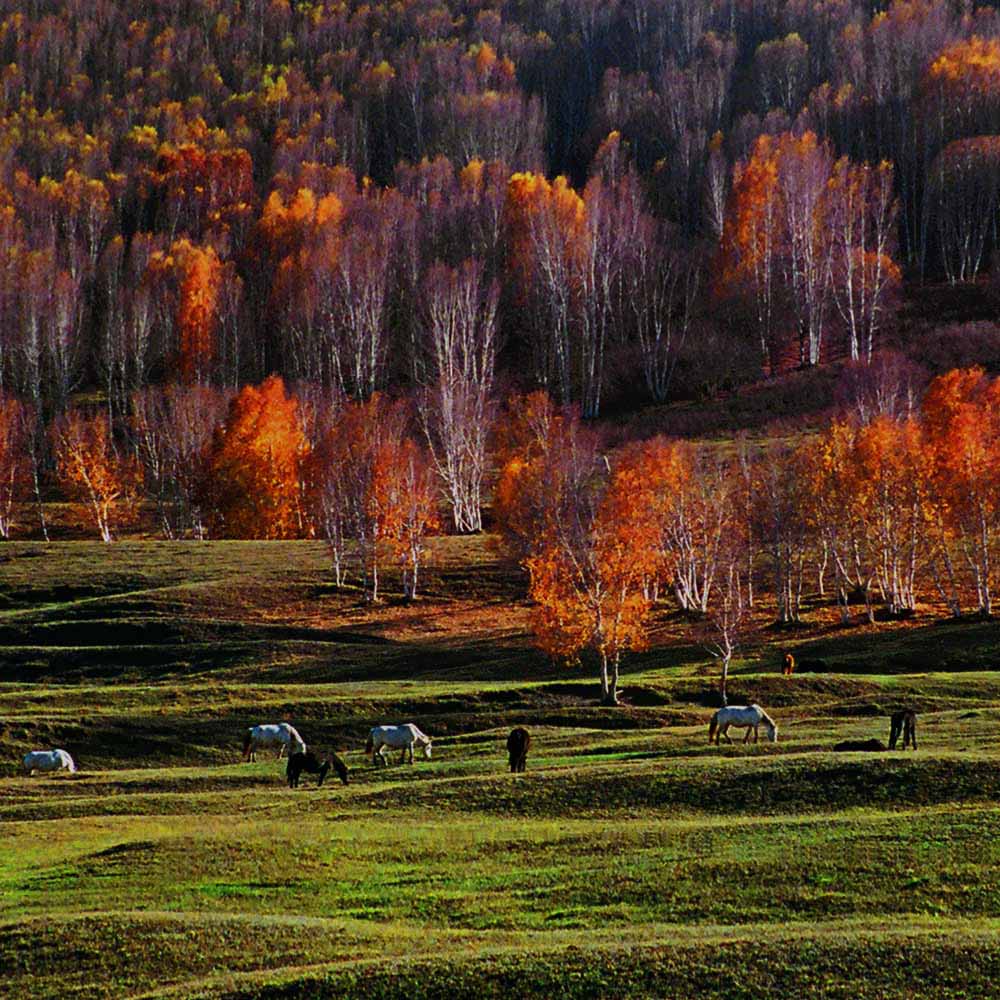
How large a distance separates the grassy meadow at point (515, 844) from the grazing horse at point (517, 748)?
69 centimetres

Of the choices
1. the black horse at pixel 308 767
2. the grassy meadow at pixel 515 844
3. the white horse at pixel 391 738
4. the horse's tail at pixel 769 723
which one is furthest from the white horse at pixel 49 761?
the horse's tail at pixel 769 723

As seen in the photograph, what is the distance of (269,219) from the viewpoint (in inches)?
6531

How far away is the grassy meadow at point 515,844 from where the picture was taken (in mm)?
18484

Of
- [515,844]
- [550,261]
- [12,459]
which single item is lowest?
[515,844]

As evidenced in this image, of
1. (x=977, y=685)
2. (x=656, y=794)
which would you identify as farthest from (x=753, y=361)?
(x=656, y=794)

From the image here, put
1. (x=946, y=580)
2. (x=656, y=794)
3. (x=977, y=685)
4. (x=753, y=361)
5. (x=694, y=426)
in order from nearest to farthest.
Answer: (x=656, y=794)
(x=977, y=685)
(x=946, y=580)
(x=694, y=426)
(x=753, y=361)

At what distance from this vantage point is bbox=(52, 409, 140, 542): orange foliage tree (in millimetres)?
110750

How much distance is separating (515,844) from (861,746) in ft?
45.8

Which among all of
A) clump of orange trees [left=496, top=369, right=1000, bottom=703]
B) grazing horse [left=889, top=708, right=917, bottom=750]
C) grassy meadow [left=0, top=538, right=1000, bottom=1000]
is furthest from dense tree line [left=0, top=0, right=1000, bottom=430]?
grazing horse [left=889, top=708, right=917, bottom=750]

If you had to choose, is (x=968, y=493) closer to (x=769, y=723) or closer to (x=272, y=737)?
(x=769, y=723)

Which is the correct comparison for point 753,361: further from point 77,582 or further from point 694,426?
point 77,582

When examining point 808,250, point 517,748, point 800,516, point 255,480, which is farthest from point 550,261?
point 517,748

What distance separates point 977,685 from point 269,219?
12995cm

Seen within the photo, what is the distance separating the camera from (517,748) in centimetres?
3597
